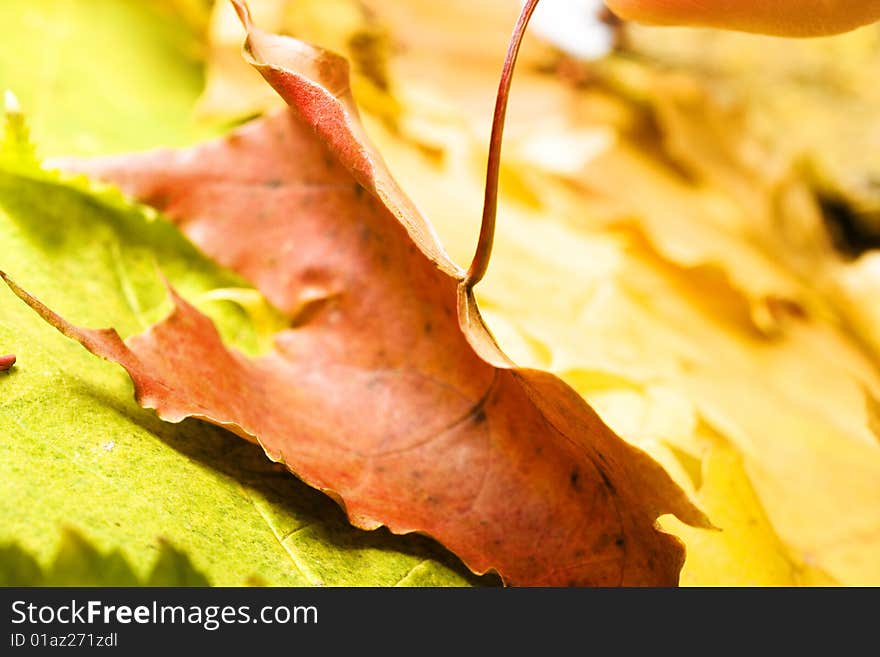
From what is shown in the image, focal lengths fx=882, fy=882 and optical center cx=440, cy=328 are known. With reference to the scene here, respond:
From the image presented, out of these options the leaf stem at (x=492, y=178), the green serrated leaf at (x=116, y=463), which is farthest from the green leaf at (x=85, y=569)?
the leaf stem at (x=492, y=178)

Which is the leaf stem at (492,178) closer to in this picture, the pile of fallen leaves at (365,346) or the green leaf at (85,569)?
the pile of fallen leaves at (365,346)

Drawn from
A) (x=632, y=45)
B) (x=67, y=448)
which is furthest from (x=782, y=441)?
(x=632, y=45)

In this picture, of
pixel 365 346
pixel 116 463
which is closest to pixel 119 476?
pixel 116 463

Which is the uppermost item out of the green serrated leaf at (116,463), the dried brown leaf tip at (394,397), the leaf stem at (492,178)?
the leaf stem at (492,178)

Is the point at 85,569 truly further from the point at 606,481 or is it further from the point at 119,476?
the point at 606,481

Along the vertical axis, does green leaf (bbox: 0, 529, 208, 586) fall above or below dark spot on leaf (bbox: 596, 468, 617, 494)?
below

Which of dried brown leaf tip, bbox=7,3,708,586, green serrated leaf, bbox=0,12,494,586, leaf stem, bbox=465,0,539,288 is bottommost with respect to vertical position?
green serrated leaf, bbox=0,12,494,586

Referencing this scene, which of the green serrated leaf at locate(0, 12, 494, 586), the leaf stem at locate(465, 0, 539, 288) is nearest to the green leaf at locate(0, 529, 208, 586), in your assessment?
the green serrated leaf at locate(0, 12, 494, 586)

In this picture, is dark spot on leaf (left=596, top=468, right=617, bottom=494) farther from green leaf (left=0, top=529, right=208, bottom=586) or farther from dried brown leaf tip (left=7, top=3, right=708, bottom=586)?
green leaf (left=0, top=529, right=208, bottom=586)
